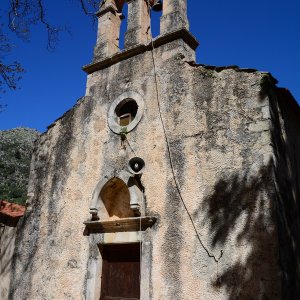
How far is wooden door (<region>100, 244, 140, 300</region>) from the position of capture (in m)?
5.76

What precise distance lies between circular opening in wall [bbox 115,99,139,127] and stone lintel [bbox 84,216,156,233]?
189 cm

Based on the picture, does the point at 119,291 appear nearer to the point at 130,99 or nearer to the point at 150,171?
the point at 150,171

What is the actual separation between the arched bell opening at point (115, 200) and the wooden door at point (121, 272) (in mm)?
586

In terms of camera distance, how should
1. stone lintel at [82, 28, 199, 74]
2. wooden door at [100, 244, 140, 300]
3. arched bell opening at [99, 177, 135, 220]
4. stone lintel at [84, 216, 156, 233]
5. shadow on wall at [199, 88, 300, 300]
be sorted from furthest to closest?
stone lintel at [82, 28, 199, 74] < arched bell opening at [99, 177, 135, 220] < wooden door at [100, 244, 140, 300] < stone lintel at [84, 216, 156, 233] < shadow on wall at [199, 88, 300, 300]

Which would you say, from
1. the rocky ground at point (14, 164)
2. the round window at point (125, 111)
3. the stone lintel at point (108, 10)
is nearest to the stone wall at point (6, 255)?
the round window at point (125, 111)

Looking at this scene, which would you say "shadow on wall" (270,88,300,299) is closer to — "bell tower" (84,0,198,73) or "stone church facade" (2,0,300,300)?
"stone church facade" (2,0,300,300)

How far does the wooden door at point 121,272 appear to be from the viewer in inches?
227

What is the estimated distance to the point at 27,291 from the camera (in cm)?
677

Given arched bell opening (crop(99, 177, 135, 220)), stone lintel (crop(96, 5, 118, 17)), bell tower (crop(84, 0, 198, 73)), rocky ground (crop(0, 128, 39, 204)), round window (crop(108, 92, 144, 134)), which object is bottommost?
arched bell opening (crop(99, 177, 135, 220))

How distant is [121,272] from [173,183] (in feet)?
5.86

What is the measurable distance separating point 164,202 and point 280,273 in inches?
78.8

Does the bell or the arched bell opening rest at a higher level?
the bell

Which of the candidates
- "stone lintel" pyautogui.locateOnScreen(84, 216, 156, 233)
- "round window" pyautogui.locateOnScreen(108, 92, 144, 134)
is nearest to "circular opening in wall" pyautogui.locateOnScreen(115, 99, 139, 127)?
"round window" pyautogui.locateOnScreen(108, 92, 144, 134)

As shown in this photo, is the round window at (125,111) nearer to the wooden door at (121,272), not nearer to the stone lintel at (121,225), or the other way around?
the stone lintel at (121,225)
